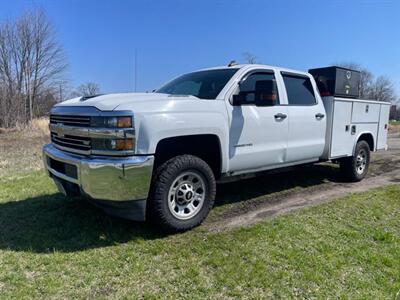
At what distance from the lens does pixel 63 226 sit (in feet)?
12.7

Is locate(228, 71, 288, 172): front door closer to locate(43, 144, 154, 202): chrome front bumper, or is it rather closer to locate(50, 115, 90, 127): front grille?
locate(43, 144, 154, 202): chrome front bumper

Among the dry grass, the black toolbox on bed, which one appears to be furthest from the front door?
the dry grass

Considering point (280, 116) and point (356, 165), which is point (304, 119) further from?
point (356, 165)

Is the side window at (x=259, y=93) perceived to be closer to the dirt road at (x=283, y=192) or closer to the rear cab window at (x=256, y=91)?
the rear cab window at (x=256, y=91)

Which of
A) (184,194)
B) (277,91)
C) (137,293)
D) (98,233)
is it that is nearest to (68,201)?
(98,233)

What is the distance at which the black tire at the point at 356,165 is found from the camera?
6324 mm

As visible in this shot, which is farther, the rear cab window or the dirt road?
the dirt road

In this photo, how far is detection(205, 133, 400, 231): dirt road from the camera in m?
4.37

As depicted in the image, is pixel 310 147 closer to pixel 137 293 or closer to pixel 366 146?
pixel 366 146

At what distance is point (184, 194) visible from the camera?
3740mm

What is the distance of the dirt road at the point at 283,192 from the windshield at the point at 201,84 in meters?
1.62

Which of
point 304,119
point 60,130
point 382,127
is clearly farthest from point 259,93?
point 382,127

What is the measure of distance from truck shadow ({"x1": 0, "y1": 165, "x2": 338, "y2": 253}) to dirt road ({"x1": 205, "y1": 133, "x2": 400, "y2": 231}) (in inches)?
4.6

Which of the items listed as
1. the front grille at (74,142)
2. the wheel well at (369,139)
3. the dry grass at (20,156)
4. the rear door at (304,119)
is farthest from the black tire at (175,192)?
the dry grass at (20,156)
